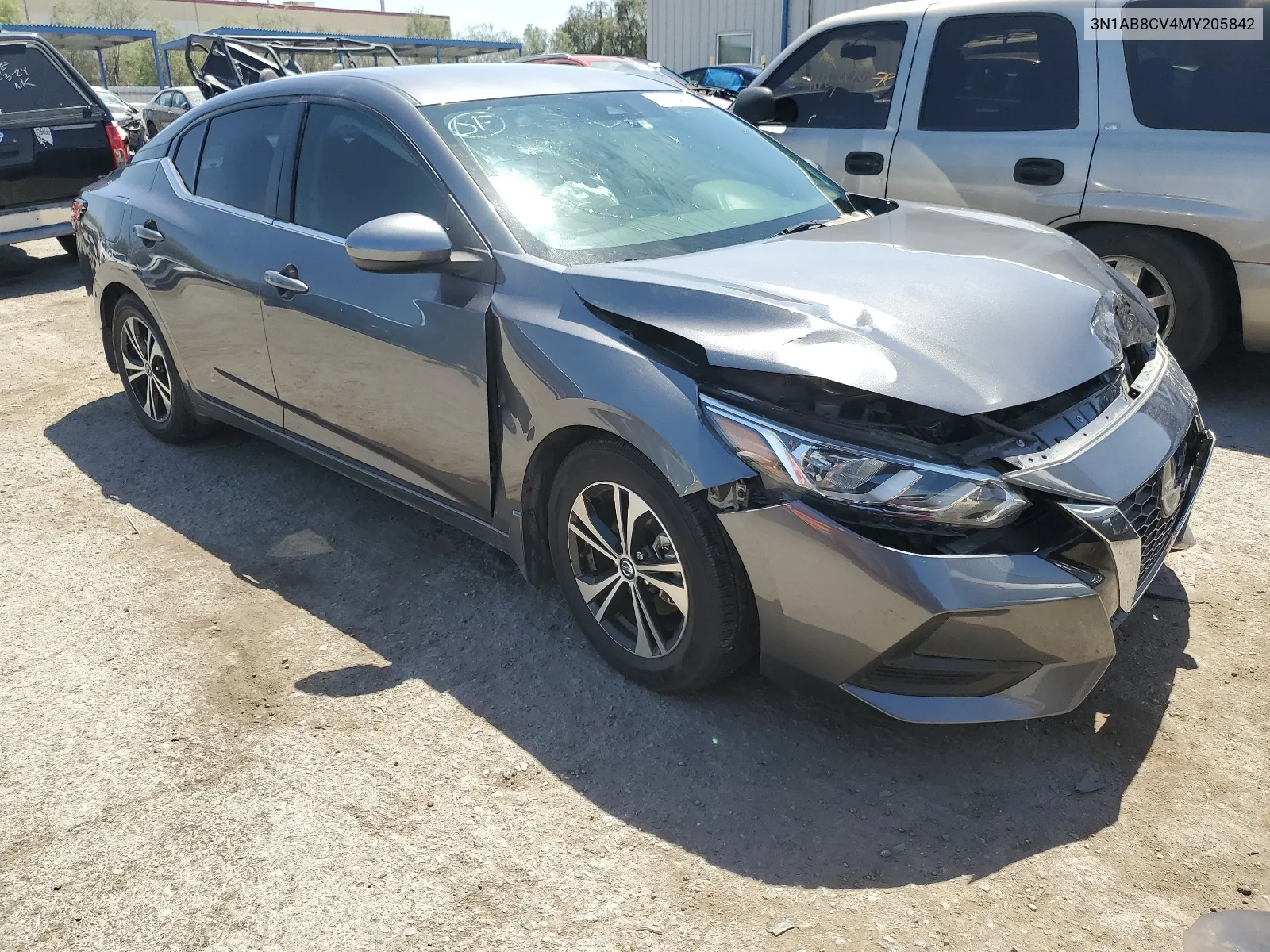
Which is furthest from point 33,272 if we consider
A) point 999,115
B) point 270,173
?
point 999,115

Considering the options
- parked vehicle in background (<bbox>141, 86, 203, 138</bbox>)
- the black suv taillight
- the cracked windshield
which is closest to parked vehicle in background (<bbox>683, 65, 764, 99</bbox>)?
parked vehicle in background (<bbox>141, 86, 203, 138</bbox>)

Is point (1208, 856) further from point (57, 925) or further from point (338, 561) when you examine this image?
point (338, 561)

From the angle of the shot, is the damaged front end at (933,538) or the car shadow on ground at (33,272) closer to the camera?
the damaged front end at (933,538)

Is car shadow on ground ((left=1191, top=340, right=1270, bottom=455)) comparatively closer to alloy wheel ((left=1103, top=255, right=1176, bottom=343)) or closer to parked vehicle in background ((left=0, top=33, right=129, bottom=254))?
alloy wheel ((left=1103, top=255, right=1176, bottom=343))

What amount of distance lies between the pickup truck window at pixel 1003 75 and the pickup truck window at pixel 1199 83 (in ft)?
0.98

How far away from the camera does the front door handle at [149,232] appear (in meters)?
4.63

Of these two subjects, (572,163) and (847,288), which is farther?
(572,163)

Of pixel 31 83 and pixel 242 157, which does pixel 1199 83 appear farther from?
pixel 31 83

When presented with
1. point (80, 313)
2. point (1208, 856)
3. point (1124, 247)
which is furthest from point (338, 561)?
point (80, 313)

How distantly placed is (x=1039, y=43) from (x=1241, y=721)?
150 inches

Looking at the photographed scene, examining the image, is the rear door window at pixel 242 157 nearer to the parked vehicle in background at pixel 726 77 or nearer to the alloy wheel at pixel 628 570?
the alloy wheel at pixel 628 570

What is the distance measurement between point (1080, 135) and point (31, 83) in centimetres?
820

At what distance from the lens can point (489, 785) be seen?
276 cm

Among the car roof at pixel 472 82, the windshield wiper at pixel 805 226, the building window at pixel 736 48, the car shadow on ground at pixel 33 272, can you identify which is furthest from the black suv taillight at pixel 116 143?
the building window at pixel 736 48
